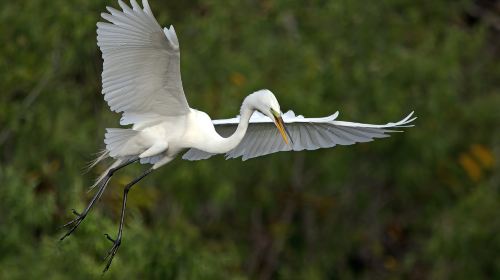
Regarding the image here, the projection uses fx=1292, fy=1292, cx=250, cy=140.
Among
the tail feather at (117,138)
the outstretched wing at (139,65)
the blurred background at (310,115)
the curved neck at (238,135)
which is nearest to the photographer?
the outstretched wing at (139,65)

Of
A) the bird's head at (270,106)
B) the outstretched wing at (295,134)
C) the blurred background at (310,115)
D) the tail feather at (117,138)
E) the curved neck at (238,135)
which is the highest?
the blurred background at (310,115)

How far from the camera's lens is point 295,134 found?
21.9 ft

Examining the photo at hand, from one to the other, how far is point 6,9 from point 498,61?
6974 millimetres

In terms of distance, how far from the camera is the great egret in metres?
5.70

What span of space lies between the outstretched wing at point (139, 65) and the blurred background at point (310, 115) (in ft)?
14.3

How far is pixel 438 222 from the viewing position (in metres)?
13.7

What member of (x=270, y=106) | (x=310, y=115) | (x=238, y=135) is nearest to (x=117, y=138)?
(x=238, y=135)

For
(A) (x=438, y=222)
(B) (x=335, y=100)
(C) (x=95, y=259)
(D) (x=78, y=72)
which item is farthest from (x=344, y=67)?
(C) (x=95, y=259)

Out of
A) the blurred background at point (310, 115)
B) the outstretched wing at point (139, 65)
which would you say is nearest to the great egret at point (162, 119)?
the outstretched wing at point (139, 65)

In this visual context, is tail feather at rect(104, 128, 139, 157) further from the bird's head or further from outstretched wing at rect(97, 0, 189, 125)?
the bird's head

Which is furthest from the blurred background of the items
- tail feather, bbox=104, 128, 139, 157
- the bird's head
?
the bird's head

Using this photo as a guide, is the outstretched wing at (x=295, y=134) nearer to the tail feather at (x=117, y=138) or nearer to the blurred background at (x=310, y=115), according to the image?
the tail feather at (x=117, y=138)

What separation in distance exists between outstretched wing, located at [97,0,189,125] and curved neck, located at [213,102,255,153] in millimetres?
265

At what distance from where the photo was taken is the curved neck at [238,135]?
5980 millimetres
